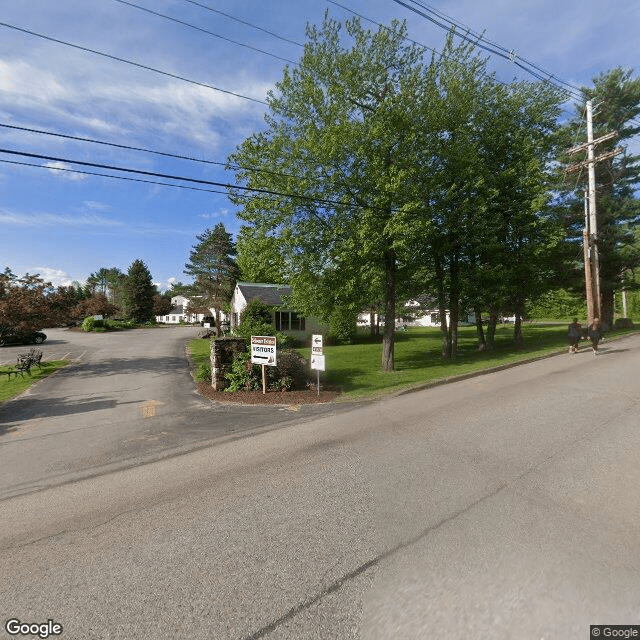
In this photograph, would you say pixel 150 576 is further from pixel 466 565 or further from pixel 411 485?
pixel 411 485

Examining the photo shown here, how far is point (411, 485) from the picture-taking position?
4.69m

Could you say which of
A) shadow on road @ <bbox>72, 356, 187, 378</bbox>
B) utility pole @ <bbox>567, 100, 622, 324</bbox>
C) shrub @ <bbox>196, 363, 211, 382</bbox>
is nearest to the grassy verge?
shadow on road @ <bbox>72, 356, 187, 378</bbox>

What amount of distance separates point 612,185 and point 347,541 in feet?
99.6

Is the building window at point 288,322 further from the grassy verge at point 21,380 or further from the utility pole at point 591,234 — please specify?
the utility pole at point 591,234

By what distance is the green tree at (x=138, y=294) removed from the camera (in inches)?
2456

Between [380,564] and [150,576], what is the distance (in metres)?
1.97

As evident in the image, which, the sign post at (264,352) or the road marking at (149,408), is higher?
the sign post at (264,352)

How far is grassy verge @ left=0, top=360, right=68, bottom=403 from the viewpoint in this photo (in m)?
12.0

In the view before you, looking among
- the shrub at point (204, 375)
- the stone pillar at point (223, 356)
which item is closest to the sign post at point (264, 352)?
the stone pillar at point (223, 356)

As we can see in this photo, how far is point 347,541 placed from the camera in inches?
142

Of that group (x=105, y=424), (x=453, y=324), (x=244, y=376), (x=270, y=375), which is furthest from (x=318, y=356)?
(x=453, y=324)

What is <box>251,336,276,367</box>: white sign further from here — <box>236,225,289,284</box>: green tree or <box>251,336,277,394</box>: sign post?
<box>236,225,289,284</box>: green tree

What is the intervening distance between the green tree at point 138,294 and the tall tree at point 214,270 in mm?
20544

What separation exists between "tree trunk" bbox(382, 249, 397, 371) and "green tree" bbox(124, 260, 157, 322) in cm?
5745
